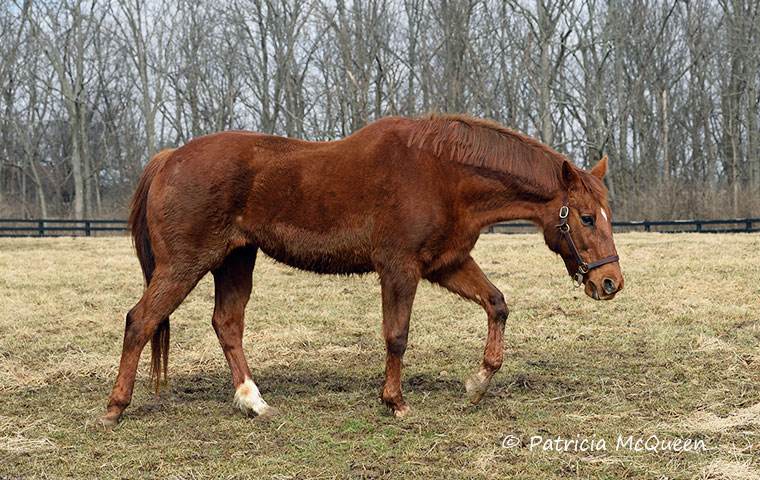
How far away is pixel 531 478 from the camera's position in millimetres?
3338

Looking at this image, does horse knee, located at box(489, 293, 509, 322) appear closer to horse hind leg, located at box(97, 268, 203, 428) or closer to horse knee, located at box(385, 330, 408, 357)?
horse knee, located at box(385, 330, 408, 357)

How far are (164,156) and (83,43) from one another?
25.5m

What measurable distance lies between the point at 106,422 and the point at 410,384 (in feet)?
7.61

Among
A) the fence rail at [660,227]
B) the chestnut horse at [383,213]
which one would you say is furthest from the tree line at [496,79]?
the chestnut horse at [383,213]

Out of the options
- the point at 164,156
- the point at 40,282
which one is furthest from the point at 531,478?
the point at 40,282

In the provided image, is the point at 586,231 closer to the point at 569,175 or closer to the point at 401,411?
the point at 569,175

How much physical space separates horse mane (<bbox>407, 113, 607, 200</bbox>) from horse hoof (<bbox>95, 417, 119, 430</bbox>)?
112 inches

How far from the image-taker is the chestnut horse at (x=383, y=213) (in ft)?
15.4

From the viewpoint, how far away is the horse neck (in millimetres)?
4816

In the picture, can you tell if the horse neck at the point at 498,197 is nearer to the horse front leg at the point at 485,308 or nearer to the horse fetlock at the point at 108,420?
the horse front leg at the point at 485,308

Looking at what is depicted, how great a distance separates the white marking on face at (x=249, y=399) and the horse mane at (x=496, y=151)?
84.7 inches

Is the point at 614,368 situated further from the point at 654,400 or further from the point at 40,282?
the point at 40,282

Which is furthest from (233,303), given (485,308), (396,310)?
(485,308)

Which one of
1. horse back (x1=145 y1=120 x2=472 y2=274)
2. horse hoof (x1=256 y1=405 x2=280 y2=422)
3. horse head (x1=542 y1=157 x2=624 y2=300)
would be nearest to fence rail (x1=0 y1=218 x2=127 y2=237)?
horse back (x1=145 y1=120 x2=472 y2=274)
